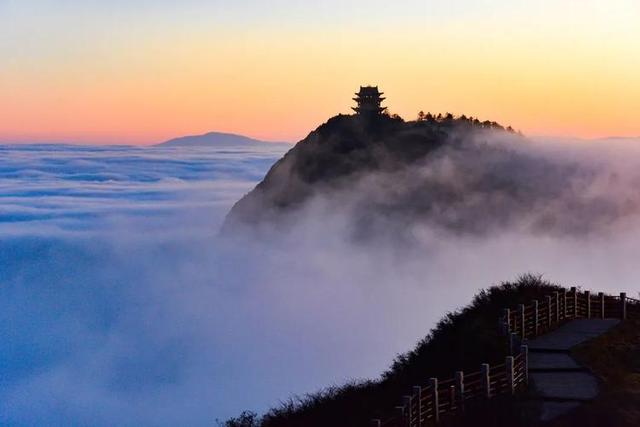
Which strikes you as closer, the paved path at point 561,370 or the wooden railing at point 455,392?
the wooden railing at point 455,392

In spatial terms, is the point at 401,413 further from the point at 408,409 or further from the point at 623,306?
the point at 623,306

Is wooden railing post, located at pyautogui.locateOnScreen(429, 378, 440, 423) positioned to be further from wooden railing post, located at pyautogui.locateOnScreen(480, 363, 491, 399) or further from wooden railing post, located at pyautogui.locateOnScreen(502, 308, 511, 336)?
wooden railing post, located at pyautogui.locateOnScreen(502, 308, 511, 336)

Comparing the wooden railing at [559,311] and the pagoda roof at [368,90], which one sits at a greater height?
the pagoda roof at [368,90]

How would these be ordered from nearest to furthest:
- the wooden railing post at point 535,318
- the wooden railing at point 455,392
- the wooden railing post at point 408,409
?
1. the wooden railing post at point 408,409
2. the wooden railing at point 455,392
3. the wooden railing post at point 535,318

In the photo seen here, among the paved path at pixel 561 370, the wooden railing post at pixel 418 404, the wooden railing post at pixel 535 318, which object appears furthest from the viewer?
the wooden railing post at pixel 535 318

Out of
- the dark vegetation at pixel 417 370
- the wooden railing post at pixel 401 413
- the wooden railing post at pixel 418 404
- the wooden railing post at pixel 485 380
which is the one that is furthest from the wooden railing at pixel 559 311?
the wooden railing post at pixel 401 413

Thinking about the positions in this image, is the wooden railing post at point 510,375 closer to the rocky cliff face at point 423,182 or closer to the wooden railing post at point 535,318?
the wooden railing post at point 535,318
